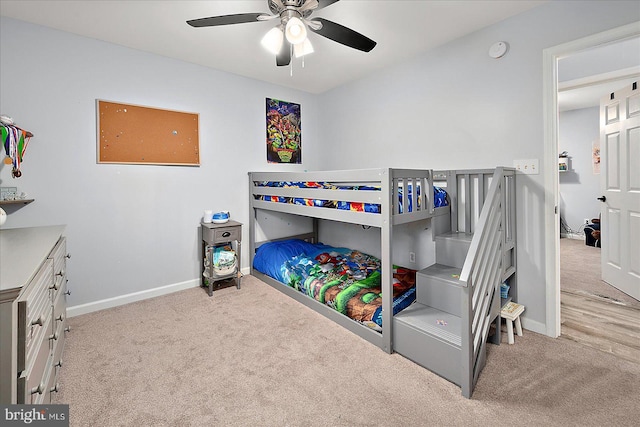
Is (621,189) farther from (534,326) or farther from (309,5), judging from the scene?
(309,5)

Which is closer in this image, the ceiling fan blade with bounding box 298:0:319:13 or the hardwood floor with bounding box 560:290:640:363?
the ceiling fan blade with bounding box 298:0:319:13

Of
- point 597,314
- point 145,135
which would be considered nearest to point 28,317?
point 145,135

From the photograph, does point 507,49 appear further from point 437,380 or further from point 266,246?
point 266,246

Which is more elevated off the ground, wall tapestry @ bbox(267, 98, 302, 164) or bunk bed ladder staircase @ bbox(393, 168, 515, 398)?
wall tapestry @ bbox(267, 98, 302, 164)

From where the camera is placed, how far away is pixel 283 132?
12.4 feet

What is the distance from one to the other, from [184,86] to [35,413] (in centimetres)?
285

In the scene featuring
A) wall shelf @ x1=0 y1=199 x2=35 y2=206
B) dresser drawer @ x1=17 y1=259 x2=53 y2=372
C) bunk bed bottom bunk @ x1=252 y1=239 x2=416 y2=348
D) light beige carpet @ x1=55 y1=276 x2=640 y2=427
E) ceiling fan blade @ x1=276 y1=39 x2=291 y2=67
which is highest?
ceiling fan blade @ x1=276 y1=39 x2=291 y2=67

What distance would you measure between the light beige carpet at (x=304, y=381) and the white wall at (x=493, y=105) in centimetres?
62

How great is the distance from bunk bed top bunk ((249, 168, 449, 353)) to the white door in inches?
69.0

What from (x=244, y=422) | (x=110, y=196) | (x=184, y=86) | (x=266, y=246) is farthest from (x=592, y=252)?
(x=110, y=196)

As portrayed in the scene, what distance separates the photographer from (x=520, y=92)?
7.23ft

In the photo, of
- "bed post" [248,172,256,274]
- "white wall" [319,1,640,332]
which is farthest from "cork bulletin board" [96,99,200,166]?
"white wall" [319,1,640,332]

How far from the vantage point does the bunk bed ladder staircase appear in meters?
1.53

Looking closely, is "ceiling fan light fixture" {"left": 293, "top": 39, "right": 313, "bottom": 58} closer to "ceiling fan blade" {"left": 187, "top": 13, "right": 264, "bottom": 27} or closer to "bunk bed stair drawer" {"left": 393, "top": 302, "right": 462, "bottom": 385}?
"ceiling fan blade" {"left": 187, "top": 13, "right": 264, "bottom": 27}
